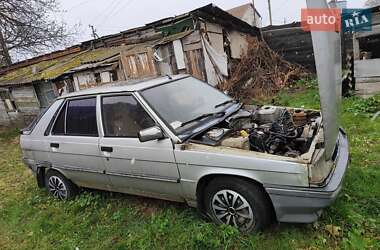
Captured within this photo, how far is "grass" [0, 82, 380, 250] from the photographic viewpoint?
3016 mm

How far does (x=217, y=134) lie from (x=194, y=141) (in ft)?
0.85

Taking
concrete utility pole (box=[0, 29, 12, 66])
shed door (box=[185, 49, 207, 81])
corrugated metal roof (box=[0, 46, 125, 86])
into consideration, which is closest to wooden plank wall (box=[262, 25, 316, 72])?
shed door (box=[185, 49, 207, 81])

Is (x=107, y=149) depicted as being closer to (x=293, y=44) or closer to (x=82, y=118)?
(x=82, y=118)

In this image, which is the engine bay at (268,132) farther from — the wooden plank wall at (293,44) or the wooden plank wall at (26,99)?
the wooden plank wall at (26,99)

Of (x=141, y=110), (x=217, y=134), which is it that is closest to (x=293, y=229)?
(x=217, y=134)

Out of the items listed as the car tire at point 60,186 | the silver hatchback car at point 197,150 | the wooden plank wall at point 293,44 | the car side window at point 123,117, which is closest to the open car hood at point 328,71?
the silver hatchback car at point 197,150

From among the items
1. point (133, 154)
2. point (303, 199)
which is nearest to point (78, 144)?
point (133, 154)

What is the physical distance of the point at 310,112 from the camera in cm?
401

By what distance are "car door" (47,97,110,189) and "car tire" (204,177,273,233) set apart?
1.57 meters

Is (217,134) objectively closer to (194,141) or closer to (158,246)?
(194,141)

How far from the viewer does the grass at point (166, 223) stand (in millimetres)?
3016

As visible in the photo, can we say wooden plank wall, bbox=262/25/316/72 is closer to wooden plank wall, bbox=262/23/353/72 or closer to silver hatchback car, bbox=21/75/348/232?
wooden plank wall, bbox=262/23/353/72

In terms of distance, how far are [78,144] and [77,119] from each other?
364 mm

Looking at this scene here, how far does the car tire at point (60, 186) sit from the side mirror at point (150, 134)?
212 centimetres
